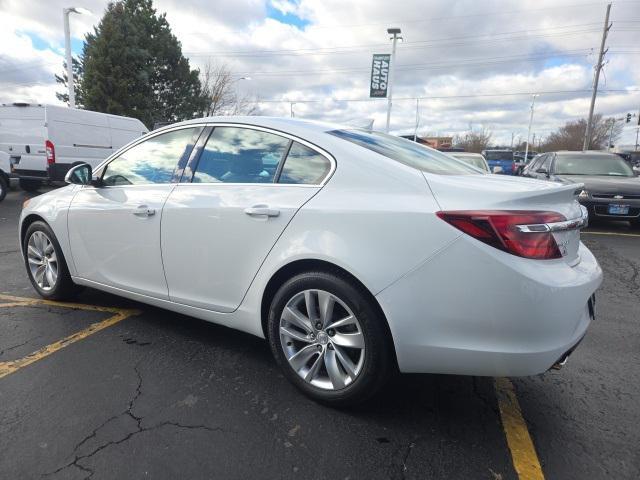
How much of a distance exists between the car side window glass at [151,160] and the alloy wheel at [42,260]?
942 millimetres

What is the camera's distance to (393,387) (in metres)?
2.61

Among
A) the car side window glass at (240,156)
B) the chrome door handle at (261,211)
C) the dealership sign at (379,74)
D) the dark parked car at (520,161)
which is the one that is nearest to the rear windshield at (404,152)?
the car side window glass at (240,156)

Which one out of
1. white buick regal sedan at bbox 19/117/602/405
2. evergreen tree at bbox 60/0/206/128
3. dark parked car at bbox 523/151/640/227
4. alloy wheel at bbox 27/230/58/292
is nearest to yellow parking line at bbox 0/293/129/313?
alloy wheel at bbox 27/230/58/292

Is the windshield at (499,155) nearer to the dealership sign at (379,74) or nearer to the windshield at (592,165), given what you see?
the dealership sign at (379,74)

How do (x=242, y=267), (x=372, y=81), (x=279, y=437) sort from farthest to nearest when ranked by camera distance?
(x=372, y=81), (x=242, y=267), (x=279, y=437)

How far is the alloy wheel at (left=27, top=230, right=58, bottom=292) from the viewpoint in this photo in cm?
385

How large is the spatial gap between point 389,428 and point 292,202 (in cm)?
127

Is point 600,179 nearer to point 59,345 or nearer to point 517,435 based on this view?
point 517,435

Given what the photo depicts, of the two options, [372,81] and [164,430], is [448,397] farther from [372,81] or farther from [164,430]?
[372,81]

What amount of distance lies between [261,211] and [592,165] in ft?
29.7

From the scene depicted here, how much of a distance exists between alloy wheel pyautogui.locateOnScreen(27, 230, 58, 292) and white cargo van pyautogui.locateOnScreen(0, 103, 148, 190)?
8289 millimetres

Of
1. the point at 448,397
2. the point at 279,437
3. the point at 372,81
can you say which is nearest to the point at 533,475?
the point at 448,397

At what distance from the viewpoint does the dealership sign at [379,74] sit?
23828 mm

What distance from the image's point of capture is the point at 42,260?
3.95 meters
